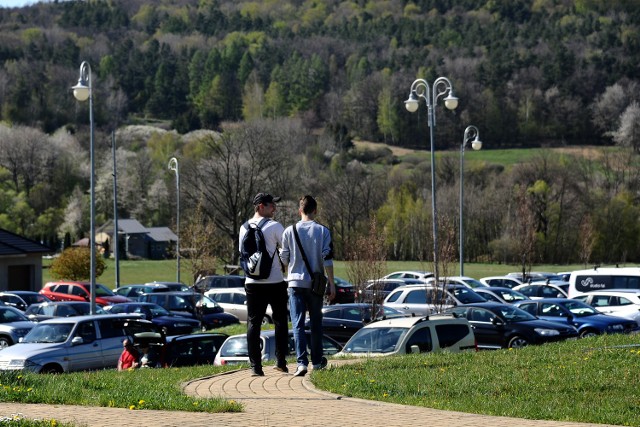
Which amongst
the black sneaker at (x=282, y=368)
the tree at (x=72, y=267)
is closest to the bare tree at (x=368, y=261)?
the black sneaker at (x=282, y=368)

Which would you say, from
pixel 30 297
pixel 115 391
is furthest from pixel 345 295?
pixel 115 391

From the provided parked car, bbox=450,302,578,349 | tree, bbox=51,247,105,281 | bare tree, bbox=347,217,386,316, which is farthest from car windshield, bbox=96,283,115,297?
parked car, bbox=450,302,578,349

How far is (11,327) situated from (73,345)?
20.2ft

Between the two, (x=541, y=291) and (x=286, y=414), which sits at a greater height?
(x=286, y=414)

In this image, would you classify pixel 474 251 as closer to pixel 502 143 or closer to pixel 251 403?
pixel 502 143

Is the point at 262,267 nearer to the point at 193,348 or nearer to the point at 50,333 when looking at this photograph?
the point at 193,348

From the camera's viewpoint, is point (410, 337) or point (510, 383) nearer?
point (510, 383)

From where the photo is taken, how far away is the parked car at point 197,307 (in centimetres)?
3591

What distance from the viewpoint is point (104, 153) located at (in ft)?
427

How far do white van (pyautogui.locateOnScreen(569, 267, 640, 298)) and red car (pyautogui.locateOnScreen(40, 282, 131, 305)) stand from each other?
719 inches

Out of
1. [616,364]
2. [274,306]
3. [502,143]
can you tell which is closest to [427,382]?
[274,306]

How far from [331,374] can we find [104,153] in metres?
121

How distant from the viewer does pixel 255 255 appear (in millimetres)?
11875

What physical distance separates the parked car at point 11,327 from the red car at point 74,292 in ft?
45.4
